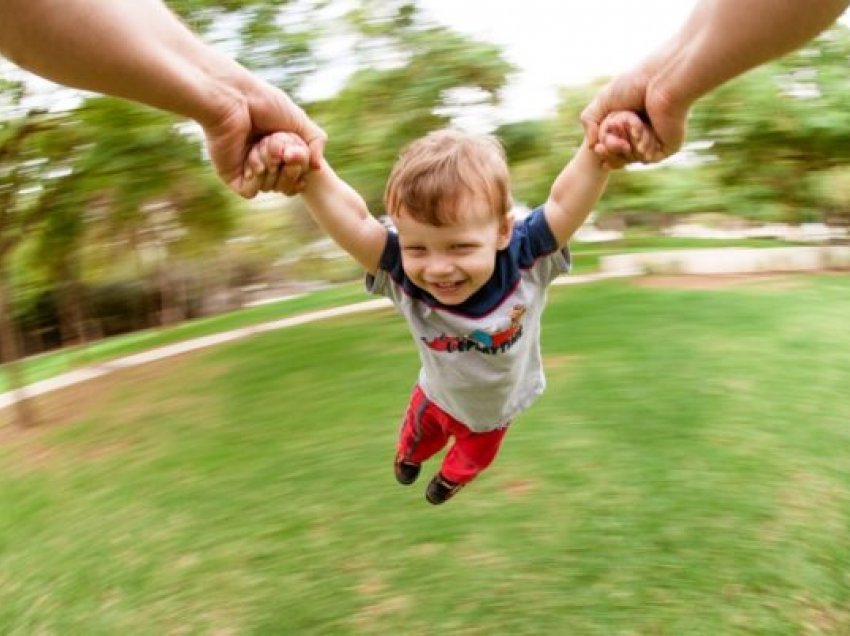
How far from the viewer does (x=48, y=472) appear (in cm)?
557

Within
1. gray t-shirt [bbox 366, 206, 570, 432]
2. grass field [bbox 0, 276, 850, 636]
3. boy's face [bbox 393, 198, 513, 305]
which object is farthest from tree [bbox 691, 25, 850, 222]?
boy's face [bbox 393, 198, 513, 305]

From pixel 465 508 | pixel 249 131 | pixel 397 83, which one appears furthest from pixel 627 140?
pixel 397 83

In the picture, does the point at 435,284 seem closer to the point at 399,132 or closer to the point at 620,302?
the point at 399,132

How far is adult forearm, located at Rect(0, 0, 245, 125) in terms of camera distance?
1077 millimetres

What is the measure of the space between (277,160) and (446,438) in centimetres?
144

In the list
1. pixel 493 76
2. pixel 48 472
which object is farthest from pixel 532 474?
pixel 493 76

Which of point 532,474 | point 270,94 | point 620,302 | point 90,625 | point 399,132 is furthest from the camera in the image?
point 620,302

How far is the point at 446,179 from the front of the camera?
5.36 feet

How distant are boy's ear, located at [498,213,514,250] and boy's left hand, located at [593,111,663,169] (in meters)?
0.27

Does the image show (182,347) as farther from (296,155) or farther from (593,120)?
(593,120)

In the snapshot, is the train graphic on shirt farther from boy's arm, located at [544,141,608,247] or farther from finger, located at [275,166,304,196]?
finger, located at [275,166,304,196]

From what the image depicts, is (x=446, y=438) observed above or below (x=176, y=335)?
above

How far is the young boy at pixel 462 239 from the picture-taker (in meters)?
1.63

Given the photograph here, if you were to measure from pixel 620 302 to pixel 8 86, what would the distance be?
254 inches
